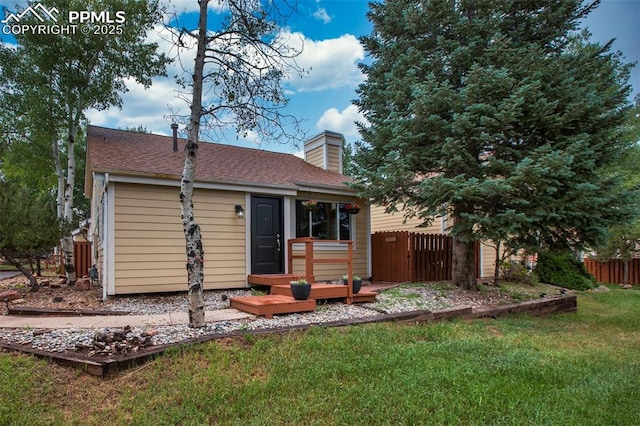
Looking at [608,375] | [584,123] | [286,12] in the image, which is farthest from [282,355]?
[584,123]

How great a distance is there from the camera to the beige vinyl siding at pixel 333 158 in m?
11.6

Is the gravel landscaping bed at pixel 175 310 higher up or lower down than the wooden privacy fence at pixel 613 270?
higher up

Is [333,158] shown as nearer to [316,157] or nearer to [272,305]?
[316,157]

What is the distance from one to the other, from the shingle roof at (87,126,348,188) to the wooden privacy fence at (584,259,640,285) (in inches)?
413

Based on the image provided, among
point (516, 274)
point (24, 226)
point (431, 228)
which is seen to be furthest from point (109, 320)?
point (516, 274)

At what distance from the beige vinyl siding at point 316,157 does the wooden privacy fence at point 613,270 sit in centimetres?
1000

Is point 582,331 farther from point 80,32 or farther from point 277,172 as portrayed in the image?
point 80,32

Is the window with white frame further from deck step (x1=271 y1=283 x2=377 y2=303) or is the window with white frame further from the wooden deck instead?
deck step (x1=271 y1=283 x2=377 y2=303)

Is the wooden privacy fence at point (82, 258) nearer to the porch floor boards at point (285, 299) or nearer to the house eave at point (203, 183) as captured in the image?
the house eave at point (203, 183)

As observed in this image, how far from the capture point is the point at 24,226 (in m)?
7.32

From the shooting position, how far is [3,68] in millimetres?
9703

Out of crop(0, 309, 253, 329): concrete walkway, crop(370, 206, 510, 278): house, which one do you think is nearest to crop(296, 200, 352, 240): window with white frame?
crop(370, 206, 510, 278): house

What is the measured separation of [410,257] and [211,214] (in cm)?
483

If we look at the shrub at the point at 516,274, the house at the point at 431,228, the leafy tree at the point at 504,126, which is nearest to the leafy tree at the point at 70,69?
the leafy tree at the point at 504,126
